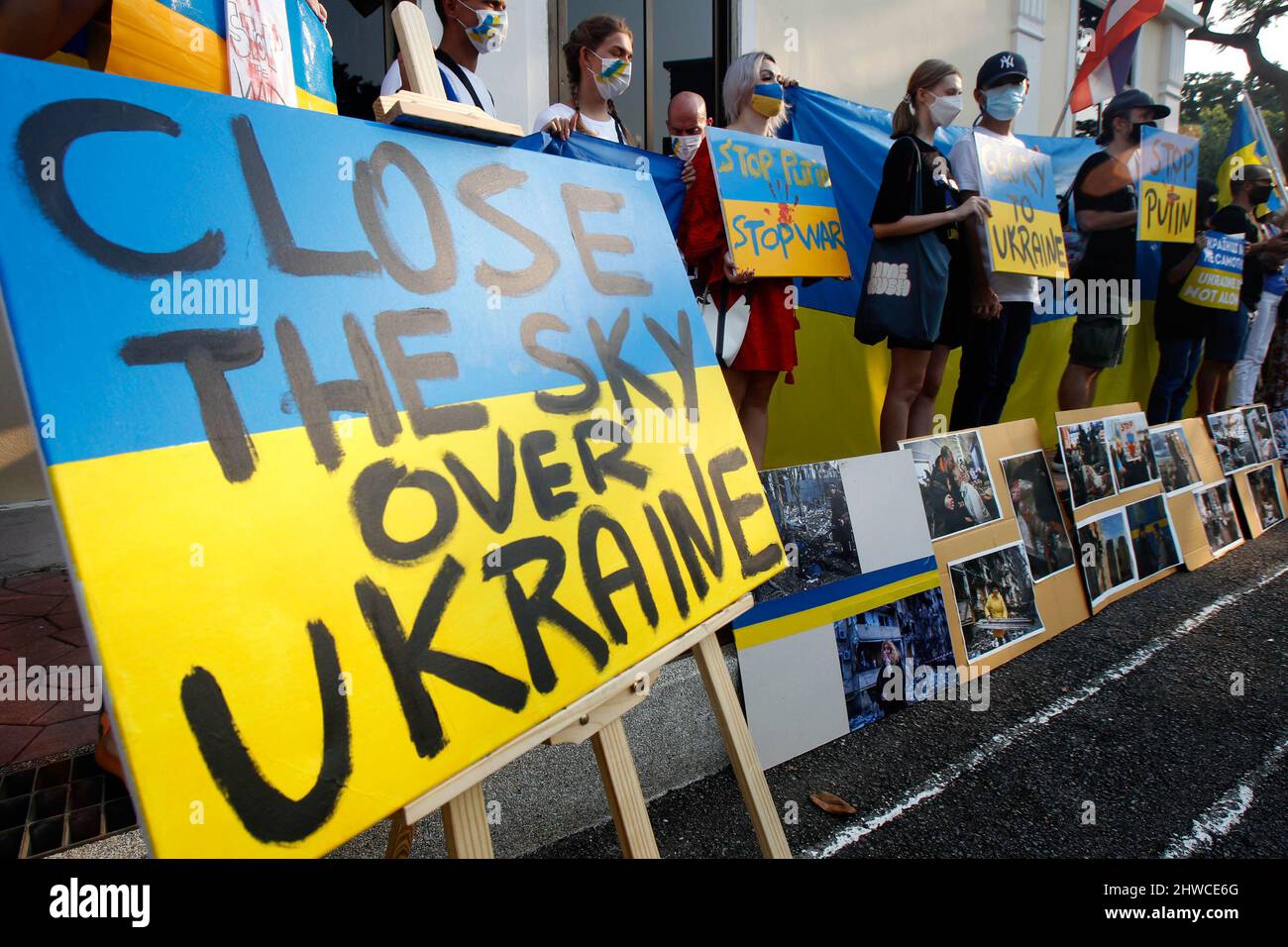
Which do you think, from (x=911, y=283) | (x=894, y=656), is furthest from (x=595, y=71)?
(x=894, y=656)

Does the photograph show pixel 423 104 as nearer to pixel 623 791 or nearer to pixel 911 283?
pixel 623 791

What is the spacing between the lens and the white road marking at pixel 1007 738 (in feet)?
6.17

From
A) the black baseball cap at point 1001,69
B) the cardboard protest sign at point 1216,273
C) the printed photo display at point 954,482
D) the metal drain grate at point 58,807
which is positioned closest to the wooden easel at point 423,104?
the metal drain grate at point 58,807

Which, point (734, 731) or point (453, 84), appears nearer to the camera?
point (734, 731)

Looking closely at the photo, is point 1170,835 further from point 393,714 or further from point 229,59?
point 229,59

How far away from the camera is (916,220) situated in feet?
10.4

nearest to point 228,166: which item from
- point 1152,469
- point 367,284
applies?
point 367,284

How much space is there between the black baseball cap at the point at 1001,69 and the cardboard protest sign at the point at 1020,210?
→ 27 cm

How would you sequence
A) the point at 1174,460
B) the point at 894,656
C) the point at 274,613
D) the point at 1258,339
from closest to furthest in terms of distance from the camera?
the point at 274,613
the point at 894,656
the point at 1174,460
the point at 1258,339

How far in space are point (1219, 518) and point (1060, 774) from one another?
316cm

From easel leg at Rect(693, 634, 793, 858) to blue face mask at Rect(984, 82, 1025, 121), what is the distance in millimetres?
3468

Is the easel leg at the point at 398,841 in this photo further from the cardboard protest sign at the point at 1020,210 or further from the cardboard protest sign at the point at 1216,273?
the cardboard protest sign at the point at 1216,273

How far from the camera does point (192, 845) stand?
2.37 feet

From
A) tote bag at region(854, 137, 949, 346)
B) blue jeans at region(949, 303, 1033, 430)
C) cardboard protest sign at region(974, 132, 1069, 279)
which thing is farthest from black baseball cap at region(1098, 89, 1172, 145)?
tote bag at region(854, 137, 949, 346)
